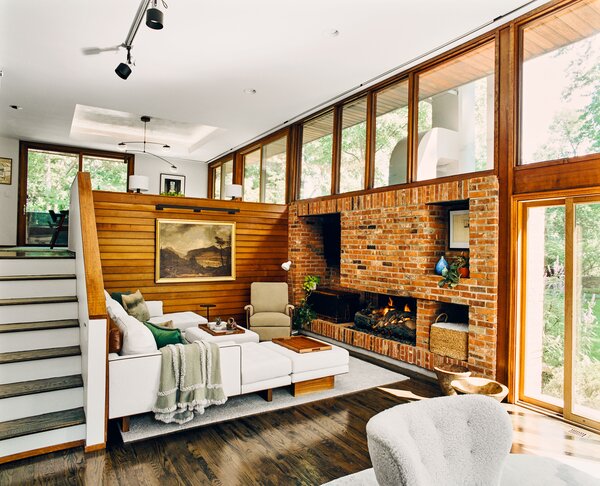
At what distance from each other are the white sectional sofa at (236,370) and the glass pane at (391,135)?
2.49 m

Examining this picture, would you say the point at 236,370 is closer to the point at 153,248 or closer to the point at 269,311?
the point at 269,311

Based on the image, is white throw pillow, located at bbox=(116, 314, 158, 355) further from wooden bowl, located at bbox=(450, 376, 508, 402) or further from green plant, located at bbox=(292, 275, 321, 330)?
green plant, located at bbox=(292, 275, 321, 330)

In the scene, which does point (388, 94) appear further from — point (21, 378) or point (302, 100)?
point (21, 378)

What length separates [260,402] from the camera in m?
3.92

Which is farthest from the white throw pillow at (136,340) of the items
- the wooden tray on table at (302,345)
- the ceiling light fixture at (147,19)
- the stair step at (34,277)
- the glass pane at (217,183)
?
the glass pane at (217,183)

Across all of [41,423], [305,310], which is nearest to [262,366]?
[41,423]

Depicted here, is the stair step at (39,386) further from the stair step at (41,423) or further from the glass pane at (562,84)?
the glass pane at (562,84)

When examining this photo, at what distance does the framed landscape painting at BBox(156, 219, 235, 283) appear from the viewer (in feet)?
20.8

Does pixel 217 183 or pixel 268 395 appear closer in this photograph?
pixel 268 395

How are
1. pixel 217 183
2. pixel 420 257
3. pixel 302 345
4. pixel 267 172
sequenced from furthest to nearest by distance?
1. pixel 217 183
2. pixel 267 172
3. pixel 420 257
4. pixel 302 345

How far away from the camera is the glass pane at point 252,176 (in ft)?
29.1

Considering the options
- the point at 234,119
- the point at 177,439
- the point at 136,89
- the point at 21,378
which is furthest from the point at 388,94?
the point at 21,378

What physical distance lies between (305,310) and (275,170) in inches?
118

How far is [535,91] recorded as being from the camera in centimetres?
394
